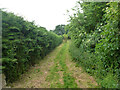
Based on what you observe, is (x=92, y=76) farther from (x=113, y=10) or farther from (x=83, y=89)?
(x=113, y=10)

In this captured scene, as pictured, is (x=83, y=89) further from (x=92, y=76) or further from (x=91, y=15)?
(x=91, y=15)

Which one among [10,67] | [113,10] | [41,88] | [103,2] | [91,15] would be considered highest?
[103,2]

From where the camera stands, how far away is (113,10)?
9.90 feet

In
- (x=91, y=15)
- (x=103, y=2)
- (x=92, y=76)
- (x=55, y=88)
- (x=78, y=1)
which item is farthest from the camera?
(x=78, y=1)

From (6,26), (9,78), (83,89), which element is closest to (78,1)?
(6,26)

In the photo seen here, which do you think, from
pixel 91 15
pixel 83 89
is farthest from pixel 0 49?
pixel 91 15

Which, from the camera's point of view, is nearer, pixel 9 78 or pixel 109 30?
pixel 109 30

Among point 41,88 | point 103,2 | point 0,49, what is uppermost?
point 103,2

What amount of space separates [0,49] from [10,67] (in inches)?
35.7

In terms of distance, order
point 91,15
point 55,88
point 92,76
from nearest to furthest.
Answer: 1. point 55,88
2. point 92,76
3. point 91,15

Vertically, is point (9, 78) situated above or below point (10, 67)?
below

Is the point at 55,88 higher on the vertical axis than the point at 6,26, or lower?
A: lower

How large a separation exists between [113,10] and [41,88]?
13.0 feet

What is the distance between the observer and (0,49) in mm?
3102
